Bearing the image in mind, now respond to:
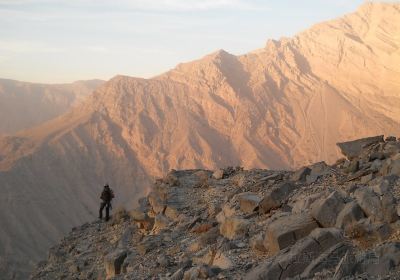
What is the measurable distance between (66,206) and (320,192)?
114 ft

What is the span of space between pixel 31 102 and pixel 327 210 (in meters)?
74.7

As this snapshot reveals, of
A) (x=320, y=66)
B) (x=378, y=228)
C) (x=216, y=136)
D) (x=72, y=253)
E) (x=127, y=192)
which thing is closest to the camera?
(x=378, y=228)

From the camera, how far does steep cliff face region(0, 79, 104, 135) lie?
70250 mm

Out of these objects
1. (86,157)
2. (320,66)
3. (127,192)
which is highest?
(320,66)

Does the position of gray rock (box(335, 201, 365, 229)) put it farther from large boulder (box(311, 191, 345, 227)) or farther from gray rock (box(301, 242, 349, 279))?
gray rock (box(301, 242, 349, 279))

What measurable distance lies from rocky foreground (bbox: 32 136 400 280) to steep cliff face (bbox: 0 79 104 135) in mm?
57971

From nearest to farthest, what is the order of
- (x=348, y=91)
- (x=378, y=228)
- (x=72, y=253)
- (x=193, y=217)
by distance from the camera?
(x=378, y=228) → (x=193, y=217) → (x=72, y=253) → (x=348, y=91)

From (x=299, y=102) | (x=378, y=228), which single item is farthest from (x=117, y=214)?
(x=299, y=102)

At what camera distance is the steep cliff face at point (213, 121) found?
146 feet

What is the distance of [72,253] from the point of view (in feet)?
44.8

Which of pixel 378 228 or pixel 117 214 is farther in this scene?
pixel 117 214

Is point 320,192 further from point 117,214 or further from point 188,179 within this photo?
point 117,214

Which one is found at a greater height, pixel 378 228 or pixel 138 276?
pixel 378 228

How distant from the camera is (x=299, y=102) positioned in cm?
5203
